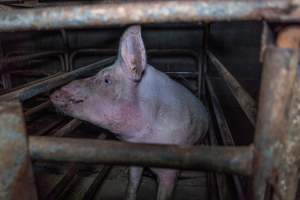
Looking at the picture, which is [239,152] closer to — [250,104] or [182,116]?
[250,104]

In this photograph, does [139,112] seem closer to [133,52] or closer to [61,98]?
[133,52]

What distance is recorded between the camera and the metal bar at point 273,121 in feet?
1.65

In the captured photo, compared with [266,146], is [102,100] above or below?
below

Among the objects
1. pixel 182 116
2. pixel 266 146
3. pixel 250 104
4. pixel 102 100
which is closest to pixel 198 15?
pixel 266 146

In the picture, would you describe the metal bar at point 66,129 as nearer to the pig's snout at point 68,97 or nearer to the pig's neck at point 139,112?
the pig's snout at point 68,97

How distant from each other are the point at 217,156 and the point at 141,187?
1.50m

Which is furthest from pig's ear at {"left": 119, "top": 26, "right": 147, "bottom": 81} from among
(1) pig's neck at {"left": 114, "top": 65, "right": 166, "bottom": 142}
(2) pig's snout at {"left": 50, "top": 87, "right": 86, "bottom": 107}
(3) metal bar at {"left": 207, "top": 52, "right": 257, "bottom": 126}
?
(3) metal bar at {"left": 207, "top": 52, "right": 257, "bottom": 126}

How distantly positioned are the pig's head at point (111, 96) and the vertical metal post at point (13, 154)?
871 mm

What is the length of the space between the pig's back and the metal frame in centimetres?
94

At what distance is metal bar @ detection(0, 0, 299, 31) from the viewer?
0.53 m

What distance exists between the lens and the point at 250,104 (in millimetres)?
946

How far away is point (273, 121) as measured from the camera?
538mm

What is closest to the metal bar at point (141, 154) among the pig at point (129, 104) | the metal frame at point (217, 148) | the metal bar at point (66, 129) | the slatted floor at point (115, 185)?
the metal frame at point (217, 148)

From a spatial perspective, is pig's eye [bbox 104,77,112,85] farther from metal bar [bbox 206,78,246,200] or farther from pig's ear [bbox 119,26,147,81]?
metal bar [bbox 206,78,246,200]
